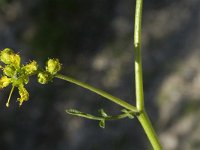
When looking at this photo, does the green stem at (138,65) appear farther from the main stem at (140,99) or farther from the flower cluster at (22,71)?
the flower cluster at (22,71)

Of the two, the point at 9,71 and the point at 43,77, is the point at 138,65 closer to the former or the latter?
the point at 43,77

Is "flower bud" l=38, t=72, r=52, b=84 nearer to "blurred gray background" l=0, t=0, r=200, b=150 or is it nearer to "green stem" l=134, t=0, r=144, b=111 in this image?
"green stem" l=134, t=0, r=144, b=111

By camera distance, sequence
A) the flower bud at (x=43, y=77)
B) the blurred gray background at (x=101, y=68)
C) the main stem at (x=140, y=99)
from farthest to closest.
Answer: the blurred gray background at (x=101, y=68), the flower bud at (x=43, y=77), the main stem at (x=140, y=99)

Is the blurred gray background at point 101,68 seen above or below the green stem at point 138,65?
above

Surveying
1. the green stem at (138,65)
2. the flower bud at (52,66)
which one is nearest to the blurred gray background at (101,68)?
the green stem at (138,65)

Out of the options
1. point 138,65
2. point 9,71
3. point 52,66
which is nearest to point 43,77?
point 52,66

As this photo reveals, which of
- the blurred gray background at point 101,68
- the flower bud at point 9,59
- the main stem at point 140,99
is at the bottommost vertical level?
the main stem at point 140,99

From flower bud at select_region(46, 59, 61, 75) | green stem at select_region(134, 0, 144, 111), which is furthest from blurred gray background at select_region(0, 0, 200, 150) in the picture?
flower bud at select_region(46, 59, 61, 75)

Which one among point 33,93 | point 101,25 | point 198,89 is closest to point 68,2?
point 101,25

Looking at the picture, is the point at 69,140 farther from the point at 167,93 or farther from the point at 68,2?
the point at 68,2
